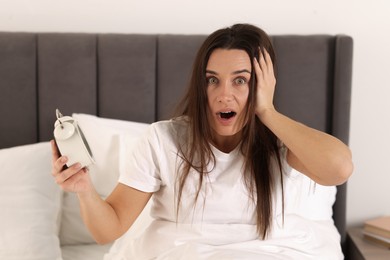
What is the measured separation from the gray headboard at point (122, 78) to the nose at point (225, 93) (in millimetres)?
756

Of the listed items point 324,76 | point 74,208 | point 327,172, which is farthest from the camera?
point 324,76

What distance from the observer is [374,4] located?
217 centimetres

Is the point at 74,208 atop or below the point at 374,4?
below

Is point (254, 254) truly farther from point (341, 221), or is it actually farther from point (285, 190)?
point (341, 221)

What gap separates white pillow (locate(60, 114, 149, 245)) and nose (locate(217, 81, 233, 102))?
26.9 inches

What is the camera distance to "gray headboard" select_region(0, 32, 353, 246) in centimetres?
210

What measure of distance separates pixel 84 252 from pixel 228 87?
84cm

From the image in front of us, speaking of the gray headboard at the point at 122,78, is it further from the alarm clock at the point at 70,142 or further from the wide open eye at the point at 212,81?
the alarm clock at the point at 70,142

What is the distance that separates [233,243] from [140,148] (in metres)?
0.34

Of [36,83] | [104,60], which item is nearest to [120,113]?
[104,60]

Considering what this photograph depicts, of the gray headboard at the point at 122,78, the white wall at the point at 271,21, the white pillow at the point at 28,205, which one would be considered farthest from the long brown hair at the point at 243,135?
the white wall at the point at 271,21

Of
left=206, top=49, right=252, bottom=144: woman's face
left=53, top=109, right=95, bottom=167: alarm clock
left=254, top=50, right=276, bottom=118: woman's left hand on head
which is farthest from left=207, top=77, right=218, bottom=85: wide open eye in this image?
left=53, top=109, right=95, bottom=167: alarm clock

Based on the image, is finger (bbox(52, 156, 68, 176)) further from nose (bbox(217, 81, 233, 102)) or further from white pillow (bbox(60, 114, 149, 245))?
white pillow (bbox(60, 114, 149, 245))

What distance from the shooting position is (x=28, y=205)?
1.76 m
